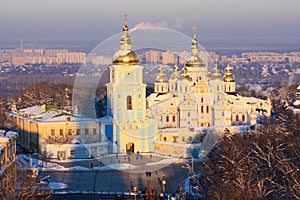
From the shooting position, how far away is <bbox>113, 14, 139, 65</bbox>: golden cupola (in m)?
27.8

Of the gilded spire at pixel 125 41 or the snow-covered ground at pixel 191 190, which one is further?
the gilded spire at pixel 125 41

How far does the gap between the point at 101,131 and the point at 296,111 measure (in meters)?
9.78

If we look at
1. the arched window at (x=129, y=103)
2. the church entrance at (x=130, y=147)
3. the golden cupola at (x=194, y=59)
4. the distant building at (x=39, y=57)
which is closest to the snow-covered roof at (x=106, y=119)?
the arched window at (x=129, y=103)

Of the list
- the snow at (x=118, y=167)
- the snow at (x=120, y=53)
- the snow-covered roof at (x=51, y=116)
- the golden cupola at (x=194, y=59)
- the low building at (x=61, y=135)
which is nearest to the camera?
the snow at (x=118, y=167)

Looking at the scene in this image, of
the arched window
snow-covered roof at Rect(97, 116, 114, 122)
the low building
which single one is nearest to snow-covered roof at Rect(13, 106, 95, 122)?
the low building

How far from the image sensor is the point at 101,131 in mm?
28344

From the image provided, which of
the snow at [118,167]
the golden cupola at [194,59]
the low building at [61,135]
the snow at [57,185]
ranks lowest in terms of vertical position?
the snow at [118,167]

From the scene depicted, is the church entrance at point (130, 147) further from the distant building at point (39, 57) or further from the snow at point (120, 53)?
the distant building at point (39, 57)

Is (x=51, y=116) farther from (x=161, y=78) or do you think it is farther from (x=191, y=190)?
(x=191, y=190)

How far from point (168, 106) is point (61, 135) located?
5.62 m

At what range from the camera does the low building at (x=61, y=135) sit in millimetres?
27203

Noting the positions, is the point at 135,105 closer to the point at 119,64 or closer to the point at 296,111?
the point at 119,64

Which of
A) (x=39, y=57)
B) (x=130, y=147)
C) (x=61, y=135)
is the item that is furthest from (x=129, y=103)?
(x=39, y=57)

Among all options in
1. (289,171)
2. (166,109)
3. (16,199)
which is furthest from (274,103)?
(16,199)
